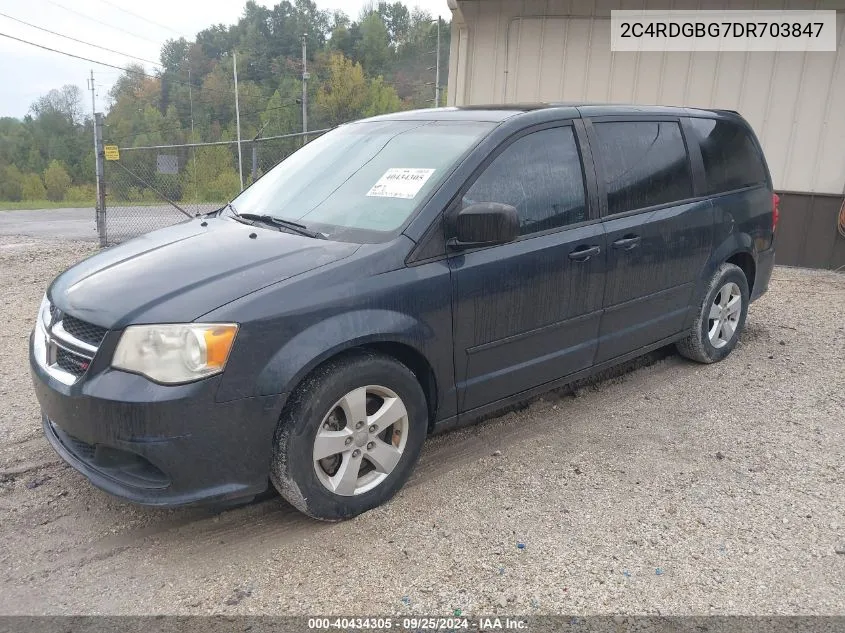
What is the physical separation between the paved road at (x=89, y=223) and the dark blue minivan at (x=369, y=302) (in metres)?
8.50

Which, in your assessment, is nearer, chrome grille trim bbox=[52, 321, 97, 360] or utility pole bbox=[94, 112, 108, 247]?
chrome grille trim bbox=[52, 321, 97, 360]

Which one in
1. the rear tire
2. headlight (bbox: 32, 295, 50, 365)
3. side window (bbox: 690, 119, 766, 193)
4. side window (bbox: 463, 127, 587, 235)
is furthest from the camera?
the rear tire

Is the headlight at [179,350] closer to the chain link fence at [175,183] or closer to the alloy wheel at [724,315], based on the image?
the alloy wheel at [724,315]

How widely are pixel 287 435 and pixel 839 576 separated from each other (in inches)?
87.3

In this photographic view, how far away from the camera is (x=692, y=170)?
435 centimetres

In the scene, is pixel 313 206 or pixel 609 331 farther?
pixel 609 331

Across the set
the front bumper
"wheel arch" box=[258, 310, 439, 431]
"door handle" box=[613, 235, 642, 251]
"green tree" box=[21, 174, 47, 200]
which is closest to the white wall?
"door handle" box=[613, 235, 642, 251]

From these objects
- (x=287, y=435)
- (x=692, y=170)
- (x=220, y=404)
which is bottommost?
(x=287, y=435)

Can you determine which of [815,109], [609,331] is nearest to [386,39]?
[815,109]

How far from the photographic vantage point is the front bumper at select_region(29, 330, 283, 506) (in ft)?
7.91

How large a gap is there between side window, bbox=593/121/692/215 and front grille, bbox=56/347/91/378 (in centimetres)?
276

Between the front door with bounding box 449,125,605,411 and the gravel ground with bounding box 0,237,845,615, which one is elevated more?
the front door with bounding box 449,125,605,411

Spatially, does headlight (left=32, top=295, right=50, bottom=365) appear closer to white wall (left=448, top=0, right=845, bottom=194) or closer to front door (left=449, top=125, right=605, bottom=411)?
front door (left=449, top=125, right=605, bottom=411)

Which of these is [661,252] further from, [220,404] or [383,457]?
[220,404]
